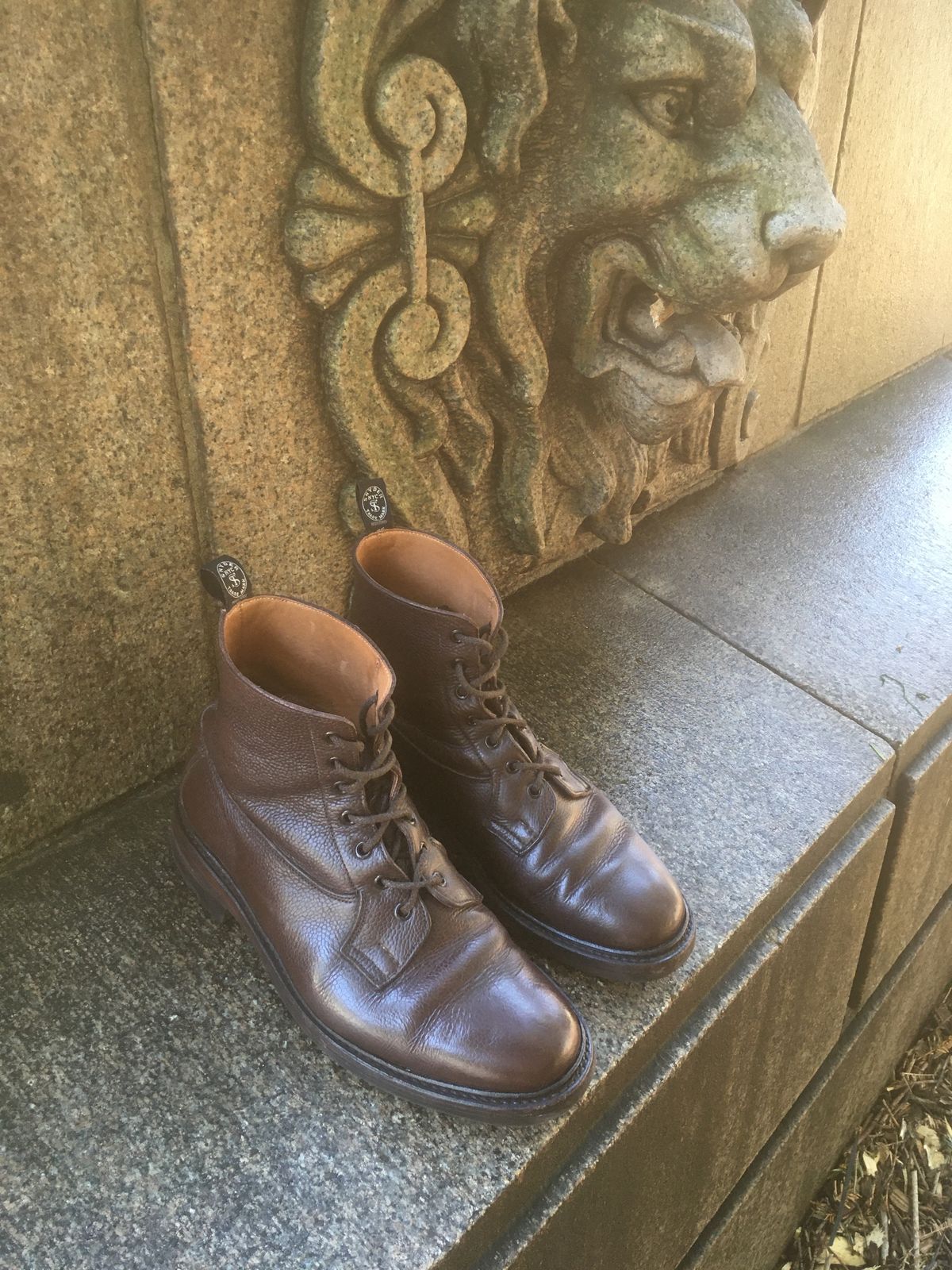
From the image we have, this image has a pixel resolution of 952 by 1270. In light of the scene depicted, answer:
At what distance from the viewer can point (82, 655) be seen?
1349 mm

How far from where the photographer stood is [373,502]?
59.4 inches

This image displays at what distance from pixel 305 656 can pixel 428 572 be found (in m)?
0.23

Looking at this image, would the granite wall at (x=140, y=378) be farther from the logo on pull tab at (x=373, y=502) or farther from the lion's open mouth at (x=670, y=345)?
the lion's open mouth at (x=670, y=345)

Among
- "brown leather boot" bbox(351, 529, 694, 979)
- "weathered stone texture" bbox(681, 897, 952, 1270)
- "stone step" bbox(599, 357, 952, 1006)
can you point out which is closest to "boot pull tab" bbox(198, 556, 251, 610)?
"brown leather boot" bbox(351, 529, 694, 979)

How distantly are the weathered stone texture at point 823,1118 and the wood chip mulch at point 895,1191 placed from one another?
0.04 m

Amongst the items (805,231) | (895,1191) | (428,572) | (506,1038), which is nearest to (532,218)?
(805,231)

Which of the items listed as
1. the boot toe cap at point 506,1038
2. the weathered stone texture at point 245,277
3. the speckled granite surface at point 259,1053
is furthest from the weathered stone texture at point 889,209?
the boot toe cap at point 506,1038

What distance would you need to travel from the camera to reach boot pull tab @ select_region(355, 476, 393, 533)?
4.92 feet

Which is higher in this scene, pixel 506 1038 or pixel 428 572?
pixel 428 572

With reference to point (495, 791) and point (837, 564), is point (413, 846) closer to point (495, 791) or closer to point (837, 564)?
point (495, 791)

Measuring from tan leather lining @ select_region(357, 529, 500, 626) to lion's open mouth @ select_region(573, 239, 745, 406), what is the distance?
59 cm

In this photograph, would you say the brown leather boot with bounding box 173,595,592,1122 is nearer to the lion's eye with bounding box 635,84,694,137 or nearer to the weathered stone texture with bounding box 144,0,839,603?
the weathered stone texture with bounding box 144,0,839,603

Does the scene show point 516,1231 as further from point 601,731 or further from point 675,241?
point 675,241

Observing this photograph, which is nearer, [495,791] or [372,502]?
[495,791]
